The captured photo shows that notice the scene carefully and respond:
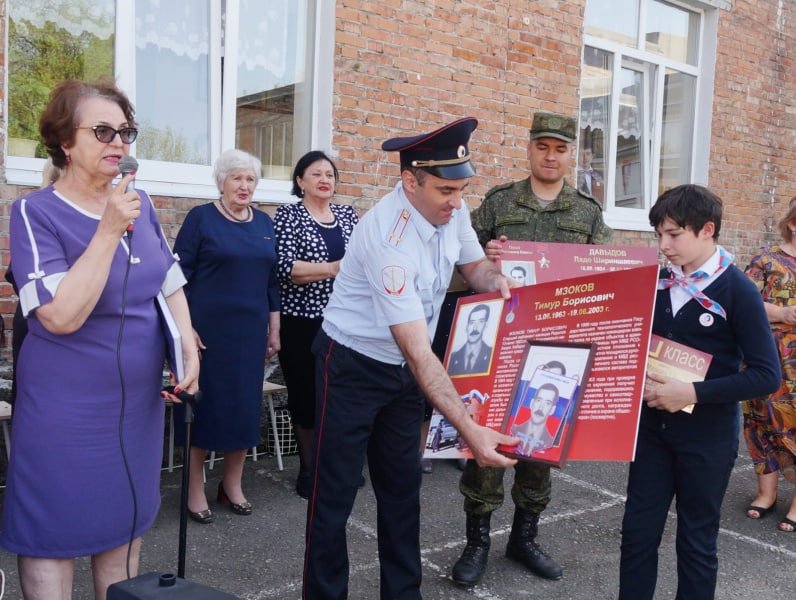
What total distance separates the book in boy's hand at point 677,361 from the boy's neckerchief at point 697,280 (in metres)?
0.16

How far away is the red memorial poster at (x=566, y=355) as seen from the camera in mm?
2443

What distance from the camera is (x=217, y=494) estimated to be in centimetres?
472

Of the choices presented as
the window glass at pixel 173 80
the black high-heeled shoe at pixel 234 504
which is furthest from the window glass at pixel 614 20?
the black high-heeled shoe at pixel 234 504

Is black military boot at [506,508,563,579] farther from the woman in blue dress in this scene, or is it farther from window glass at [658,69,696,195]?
window glass at [658,69,696,195]

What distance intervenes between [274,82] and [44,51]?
1.68m

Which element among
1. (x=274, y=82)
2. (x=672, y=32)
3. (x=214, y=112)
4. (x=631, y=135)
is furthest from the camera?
(x=672, y=32)

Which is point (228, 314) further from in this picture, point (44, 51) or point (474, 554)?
point (44, 51)

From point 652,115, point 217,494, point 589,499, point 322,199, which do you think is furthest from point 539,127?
point 652,115

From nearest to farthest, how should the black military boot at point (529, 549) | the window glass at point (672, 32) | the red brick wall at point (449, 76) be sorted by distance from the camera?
1. the black military boot at point (529, 549)
2. the red brick wall at point (449, 76)
3. the window glass at point (672, 32)

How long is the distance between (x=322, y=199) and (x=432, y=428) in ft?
8.05

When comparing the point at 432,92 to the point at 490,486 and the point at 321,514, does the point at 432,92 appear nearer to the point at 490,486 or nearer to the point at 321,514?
the point at 490,486

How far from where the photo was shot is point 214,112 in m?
5.59

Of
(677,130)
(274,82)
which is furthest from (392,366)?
(677,130)

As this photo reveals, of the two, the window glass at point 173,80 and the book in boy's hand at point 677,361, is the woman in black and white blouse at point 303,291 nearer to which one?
the window glass at point 173,80
